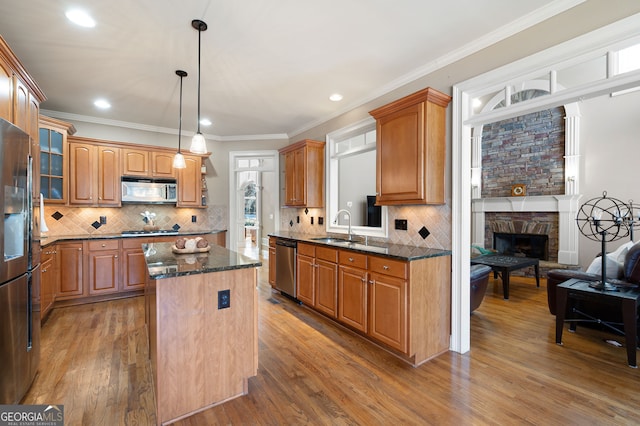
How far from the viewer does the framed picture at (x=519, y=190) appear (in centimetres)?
621

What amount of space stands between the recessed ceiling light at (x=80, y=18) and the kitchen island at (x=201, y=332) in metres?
1.92

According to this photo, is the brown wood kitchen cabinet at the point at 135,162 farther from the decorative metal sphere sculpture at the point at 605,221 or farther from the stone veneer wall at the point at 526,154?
the stone veneer wall at the point at 526,154

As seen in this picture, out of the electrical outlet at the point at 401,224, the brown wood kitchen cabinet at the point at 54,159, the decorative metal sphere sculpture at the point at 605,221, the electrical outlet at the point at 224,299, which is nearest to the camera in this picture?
the electrical outlet at the point at 224,299

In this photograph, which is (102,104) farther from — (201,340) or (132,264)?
(201,340)

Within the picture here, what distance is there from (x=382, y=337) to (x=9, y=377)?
2.60 meters

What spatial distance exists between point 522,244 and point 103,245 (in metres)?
7.83

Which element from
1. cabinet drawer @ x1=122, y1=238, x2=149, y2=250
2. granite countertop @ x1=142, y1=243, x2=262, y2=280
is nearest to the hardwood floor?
granite countertop @ x1=142, y1=243, x2=262, y2=280

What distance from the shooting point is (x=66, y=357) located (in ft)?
8.55

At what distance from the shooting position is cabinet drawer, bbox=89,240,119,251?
4.14 m

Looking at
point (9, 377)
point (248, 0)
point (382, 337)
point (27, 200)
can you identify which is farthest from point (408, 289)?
point (27, 200)

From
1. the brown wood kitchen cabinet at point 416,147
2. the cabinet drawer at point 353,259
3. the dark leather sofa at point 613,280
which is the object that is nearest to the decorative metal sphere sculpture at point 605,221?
the dark leather sofa at point 613,280

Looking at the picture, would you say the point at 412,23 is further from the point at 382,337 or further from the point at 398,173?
the point at 382,337

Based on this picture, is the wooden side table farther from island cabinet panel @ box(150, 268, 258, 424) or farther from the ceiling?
island cabinet panel @ box(150, 268, 258, 424)

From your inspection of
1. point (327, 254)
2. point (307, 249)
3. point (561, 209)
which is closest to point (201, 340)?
point (327, 254)
